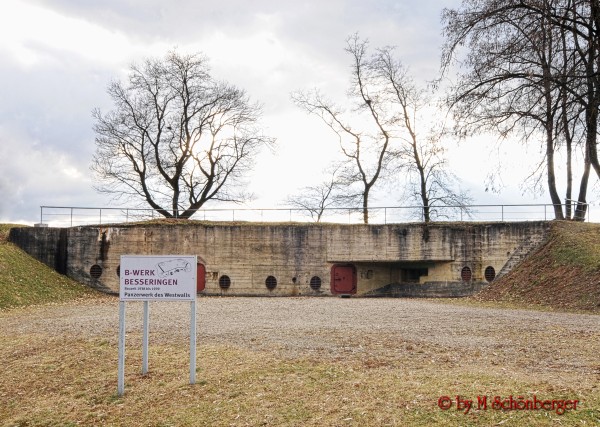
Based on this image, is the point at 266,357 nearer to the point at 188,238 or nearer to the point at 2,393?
the point at 2,393

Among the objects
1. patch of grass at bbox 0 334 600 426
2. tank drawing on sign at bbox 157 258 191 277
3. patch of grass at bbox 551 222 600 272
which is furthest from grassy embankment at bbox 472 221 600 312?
tank drawing on sign at bbox 157 258 191 277

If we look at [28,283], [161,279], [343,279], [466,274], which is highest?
[161,279]

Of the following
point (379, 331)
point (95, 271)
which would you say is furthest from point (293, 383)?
point (95, 271)

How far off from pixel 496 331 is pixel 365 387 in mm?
6483

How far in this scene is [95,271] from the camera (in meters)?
Answer: 29.7

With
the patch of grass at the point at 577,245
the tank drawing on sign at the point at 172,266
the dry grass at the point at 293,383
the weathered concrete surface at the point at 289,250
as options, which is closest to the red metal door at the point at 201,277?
the weathered concrete surface at the point at 289,250

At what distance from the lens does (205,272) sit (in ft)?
96.4

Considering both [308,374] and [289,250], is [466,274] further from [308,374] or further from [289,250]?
[308,374]

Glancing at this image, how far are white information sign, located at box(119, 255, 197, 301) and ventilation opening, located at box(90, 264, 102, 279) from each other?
815 inches

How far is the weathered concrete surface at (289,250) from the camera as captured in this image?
28.8 m

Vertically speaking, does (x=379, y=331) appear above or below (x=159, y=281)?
below

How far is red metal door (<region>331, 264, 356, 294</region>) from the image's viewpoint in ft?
96.2

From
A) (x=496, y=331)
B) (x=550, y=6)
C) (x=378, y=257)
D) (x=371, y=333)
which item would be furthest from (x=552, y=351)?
(x=378, y=257)

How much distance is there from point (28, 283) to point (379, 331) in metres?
17.8
